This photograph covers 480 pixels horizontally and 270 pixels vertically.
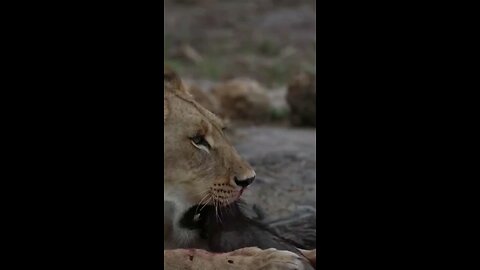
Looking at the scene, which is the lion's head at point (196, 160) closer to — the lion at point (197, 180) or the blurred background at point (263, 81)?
the lion at point (197, 180)

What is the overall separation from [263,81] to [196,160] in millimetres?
4034

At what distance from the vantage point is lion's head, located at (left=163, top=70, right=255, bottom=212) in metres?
2.01

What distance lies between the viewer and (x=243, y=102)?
4.91 m

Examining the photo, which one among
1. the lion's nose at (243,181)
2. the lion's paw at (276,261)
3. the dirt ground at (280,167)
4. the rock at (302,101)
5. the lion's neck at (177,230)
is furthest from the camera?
the rock at (302,101)

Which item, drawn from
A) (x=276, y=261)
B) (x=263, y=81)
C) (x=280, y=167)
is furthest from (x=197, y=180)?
(x=263, y=81)

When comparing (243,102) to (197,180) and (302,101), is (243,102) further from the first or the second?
(197,180)

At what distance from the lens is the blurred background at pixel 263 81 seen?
116 inches

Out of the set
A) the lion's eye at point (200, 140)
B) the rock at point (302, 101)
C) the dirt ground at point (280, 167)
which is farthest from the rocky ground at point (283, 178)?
the lion's eye at point (200, 140)

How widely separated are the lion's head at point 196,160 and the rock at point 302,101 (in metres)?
2.65

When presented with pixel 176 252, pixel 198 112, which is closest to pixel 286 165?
pixel 198 112

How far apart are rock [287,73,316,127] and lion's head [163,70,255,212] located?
8.68 feet

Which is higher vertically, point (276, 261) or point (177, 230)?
point (177, 230)
